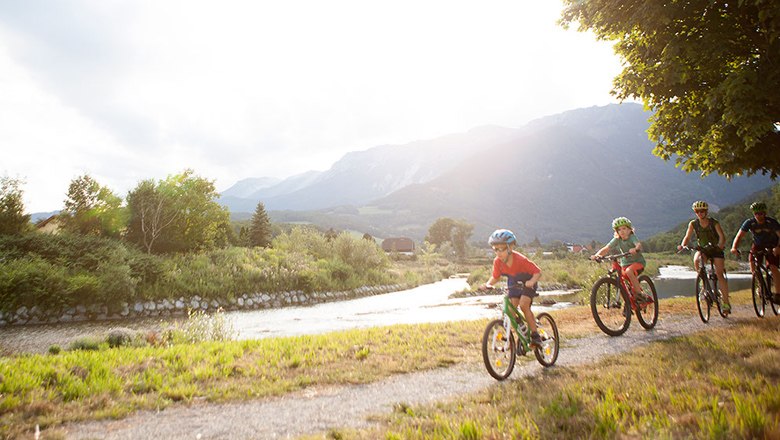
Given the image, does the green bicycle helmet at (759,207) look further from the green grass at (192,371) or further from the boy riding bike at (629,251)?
the green grass at (192,371)

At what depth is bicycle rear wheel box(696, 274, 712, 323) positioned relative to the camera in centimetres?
1043

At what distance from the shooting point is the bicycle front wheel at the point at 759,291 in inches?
402

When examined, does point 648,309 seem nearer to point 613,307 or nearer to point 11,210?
point 613,307

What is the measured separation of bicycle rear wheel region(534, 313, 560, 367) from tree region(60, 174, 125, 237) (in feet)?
105

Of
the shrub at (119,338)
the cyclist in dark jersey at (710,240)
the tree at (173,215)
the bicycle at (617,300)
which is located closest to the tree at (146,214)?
the tree at (173,215)

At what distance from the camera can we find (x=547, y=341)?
23.2 ft

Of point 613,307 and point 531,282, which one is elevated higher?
point 531,282

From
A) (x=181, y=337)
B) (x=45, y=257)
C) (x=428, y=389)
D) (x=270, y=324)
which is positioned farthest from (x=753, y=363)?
(x=45, y=257)

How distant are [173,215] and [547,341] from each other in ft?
107

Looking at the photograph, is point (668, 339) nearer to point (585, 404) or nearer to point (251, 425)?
point (585, 404)

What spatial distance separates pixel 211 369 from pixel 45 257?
2083 centimetres

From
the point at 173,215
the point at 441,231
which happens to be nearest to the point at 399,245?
the point at 441,231

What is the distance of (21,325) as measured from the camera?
17922 millimetres

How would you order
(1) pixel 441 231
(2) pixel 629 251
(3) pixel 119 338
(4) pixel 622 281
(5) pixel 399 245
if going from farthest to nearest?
(5) pixel 399 245 < (1) pixel 441 231 < (3) pixel 119 338 < (4) pixel 622 281 < (2) pixel 629 251
